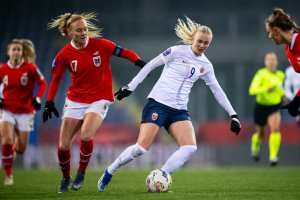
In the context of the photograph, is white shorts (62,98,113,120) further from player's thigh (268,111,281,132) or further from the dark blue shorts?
player's thigh (268,111,281,132)

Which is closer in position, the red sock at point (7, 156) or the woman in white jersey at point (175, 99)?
the woman in white jersey at point (175, 99)

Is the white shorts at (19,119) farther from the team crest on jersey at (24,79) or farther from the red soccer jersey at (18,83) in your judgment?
the team crest on jersey at (24,79)

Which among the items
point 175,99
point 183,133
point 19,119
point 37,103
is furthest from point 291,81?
point 183,133

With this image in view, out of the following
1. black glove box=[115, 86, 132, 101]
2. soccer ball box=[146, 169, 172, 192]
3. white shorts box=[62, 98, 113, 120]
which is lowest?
soccer ball box=[146, 169, 172, 192]

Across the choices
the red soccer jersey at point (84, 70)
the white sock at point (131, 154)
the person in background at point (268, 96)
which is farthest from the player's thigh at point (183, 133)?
the person in background at point (268, 96)

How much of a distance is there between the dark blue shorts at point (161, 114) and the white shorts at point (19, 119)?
3783mm

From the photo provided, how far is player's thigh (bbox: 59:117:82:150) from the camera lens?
8.81 m

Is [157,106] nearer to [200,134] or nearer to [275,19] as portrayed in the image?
[275,19]

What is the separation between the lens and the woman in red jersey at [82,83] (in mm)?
8805

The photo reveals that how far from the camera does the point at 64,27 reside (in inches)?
353

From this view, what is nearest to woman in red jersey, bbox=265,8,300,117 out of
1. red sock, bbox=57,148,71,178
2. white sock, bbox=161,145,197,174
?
white sock, bbox=161,145,197,174

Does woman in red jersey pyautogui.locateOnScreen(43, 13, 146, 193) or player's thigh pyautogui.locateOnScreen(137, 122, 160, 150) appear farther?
woman in red jersey pyautogui.locateOnScreen(43, 13, 146, 193)

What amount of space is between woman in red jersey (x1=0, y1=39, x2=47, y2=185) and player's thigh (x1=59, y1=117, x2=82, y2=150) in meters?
2.53

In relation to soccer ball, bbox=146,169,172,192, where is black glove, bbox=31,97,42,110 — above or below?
above
